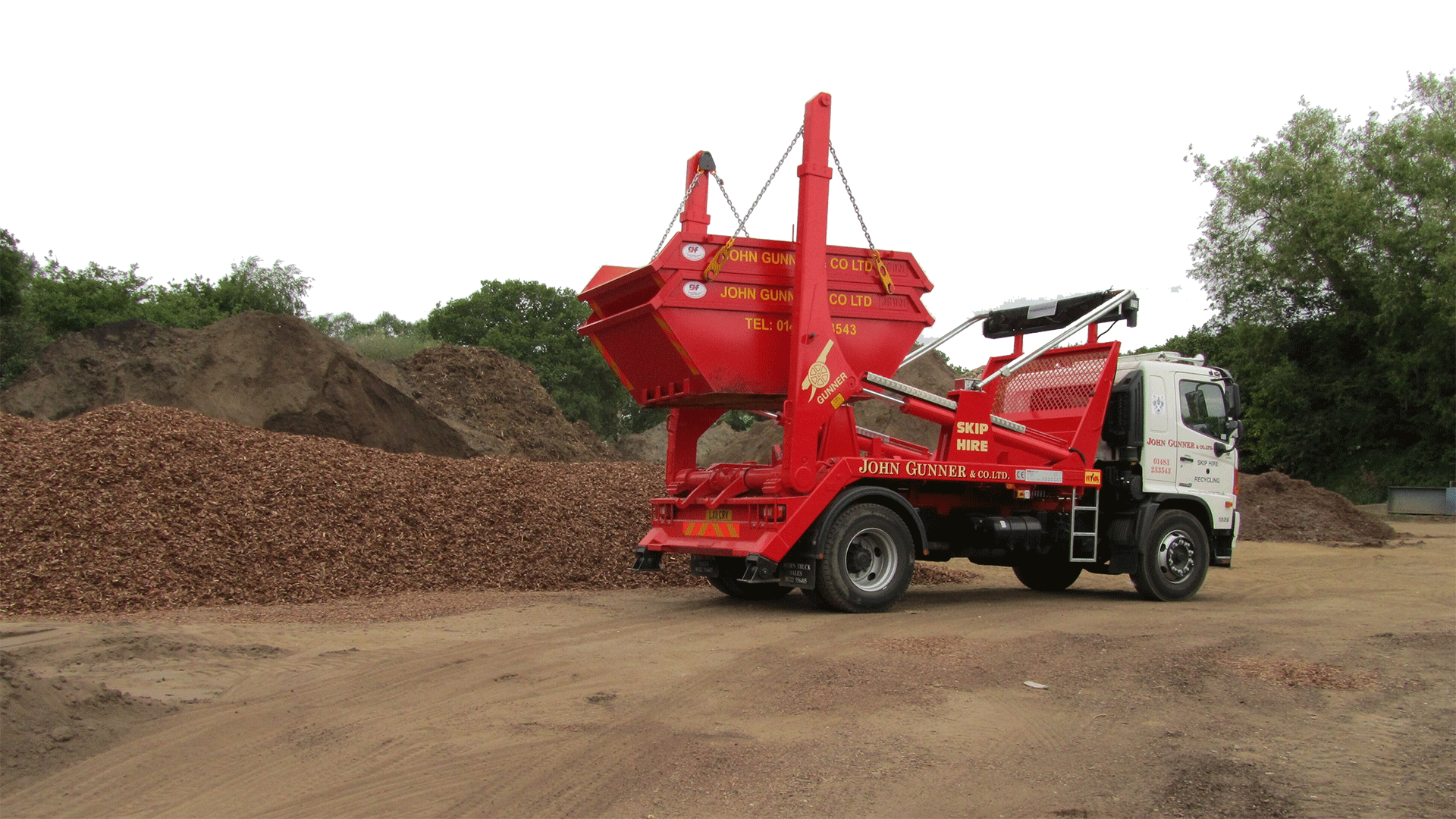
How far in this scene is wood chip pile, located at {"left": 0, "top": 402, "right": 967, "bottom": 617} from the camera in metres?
10.5

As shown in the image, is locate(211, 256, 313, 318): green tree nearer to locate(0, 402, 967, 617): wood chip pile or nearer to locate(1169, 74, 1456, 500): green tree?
locate(0, 402, 967, 617): wood chip pile

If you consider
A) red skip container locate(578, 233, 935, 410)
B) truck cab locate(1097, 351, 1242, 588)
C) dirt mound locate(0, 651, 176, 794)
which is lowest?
dirt mound locate(0, 651, 176, 794)

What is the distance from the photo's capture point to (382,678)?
6.93 m

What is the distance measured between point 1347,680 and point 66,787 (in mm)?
7405

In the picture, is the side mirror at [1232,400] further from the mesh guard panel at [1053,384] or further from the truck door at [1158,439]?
the mesh guard panel at [1053,384]

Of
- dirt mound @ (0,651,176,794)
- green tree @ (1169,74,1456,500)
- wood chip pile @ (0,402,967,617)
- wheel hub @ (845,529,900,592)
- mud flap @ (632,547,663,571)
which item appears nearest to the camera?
dirt mound @ (0,651,176,794)

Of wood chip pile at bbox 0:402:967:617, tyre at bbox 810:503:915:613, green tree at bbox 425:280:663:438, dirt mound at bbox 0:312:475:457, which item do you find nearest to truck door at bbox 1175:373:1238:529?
wood chip pile at bbox 0:402:967:617

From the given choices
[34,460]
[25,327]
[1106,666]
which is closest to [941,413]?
[1106,666]

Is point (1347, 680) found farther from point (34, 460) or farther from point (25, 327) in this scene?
point (25, 327)

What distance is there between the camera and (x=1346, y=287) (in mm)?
35594

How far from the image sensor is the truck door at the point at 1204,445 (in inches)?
488

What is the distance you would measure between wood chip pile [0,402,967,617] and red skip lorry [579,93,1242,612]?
247cm

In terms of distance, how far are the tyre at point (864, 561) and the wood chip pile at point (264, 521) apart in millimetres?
3514

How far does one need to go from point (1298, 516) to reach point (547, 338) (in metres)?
25.2
